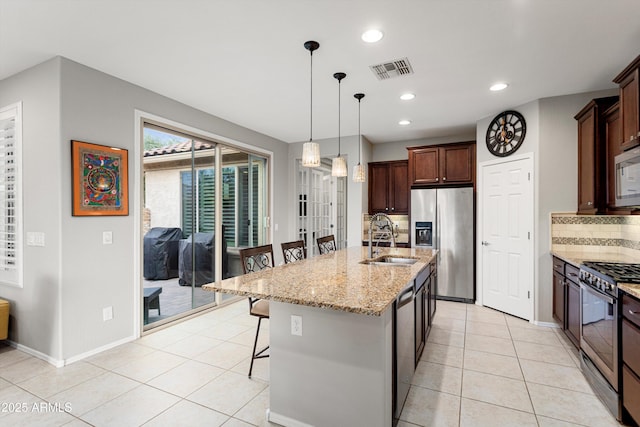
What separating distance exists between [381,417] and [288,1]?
253 cm

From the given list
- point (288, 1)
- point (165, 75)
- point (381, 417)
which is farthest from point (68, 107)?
point (381, 417)

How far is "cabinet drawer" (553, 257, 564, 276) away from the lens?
10.8ft

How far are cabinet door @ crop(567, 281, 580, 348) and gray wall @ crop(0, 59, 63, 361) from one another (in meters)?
4.57

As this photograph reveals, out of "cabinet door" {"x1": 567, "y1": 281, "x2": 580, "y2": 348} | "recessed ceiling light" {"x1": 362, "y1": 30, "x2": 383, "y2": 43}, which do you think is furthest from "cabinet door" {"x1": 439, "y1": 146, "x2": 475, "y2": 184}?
"recessed ceiling light" {"x1": 362, "y1": 30, "x2": 383, "y2": 43}

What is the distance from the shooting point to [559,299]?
3.38 meters

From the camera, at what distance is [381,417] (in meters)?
1.66

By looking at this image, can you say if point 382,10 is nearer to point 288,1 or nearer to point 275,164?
point 288,1

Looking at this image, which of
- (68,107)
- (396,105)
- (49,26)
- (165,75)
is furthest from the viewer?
(396,105)

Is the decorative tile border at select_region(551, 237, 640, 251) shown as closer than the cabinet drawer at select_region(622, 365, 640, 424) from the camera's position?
No

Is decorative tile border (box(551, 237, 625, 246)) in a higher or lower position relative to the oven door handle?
higher

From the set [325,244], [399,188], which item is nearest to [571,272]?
[325,244]

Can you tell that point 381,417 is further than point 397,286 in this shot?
No

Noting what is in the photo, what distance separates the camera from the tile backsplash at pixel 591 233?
11.1 feet

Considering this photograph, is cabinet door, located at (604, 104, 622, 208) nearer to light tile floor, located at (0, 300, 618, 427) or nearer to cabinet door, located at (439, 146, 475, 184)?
light tile floor, located at (0, 300, 618, 427)
